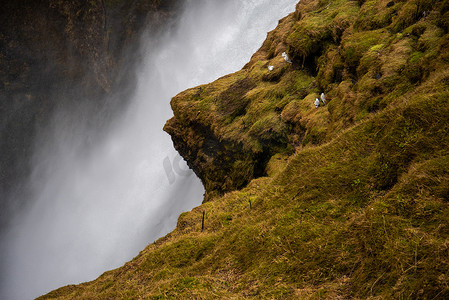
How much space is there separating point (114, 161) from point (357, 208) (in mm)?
56924

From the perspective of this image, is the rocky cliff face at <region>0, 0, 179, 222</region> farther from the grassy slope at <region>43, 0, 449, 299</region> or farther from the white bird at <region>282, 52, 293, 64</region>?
the grassy slope at <region>43, 0, 449, 299</region>

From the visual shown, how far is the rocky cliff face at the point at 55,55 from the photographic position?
40.1 meters

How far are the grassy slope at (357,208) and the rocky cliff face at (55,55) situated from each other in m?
44.5

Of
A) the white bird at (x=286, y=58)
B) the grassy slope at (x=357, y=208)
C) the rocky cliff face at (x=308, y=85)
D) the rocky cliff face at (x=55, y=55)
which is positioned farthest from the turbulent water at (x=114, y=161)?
the grassy slope at (x=357, y=208)

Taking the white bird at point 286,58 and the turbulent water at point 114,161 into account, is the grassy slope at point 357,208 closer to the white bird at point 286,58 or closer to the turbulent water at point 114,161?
the white bird at point 286,58

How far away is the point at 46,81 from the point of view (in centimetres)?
4547

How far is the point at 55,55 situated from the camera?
4403 cm

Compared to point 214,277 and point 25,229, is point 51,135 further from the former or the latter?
point 214,277

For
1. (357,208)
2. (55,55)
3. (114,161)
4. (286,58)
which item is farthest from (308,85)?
(114,161)

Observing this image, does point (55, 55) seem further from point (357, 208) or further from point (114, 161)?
point (357, 208)

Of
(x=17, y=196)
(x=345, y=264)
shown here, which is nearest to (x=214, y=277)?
(x=345, y=264)

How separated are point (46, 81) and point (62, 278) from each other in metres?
36.7

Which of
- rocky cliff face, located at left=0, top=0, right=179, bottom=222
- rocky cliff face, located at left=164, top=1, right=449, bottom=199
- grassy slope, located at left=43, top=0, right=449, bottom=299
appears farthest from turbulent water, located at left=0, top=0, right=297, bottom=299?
grassy slope, located at left=43, top=0, right=449, bottom=299

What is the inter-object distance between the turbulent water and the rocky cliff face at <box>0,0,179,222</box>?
11.5 feet
